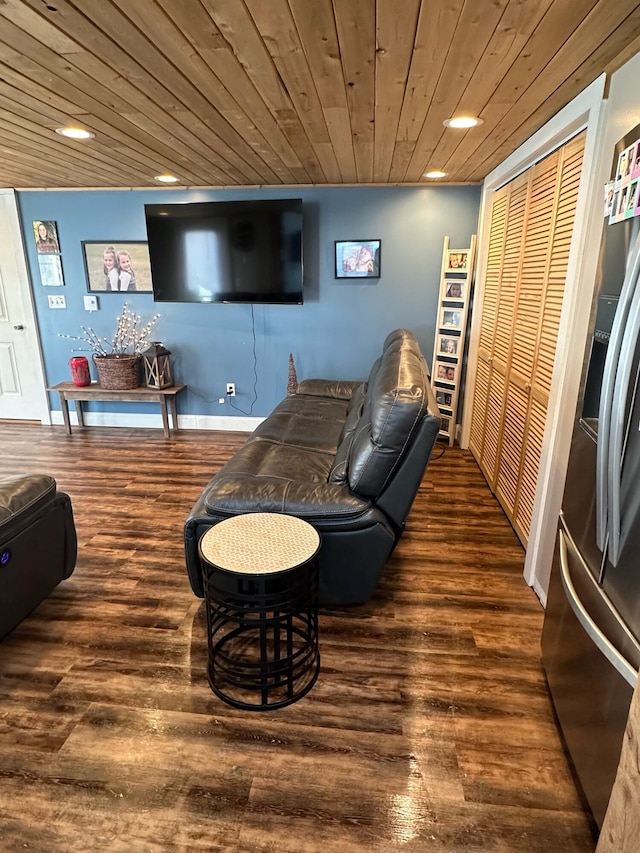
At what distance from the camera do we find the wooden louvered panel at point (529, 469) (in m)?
2.40

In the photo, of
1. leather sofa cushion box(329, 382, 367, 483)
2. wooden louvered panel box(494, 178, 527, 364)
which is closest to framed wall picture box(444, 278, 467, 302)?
wooden louvered panel box(494, 178, 527, 364)

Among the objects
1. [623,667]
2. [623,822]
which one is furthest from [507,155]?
[623,822]

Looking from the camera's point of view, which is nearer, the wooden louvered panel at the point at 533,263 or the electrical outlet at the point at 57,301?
the wooden louvered panel at the point at 533,263

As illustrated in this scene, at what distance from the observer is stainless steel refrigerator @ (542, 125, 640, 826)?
115 cm

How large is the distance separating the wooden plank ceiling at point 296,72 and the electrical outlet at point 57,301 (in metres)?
1.69

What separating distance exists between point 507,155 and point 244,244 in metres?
2.09

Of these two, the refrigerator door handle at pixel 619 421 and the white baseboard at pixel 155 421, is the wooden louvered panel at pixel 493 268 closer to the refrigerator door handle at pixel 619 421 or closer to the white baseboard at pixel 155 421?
the white baseboard at pixel 155 421

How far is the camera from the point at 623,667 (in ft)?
3.68

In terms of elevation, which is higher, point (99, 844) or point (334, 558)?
point (334, 558)

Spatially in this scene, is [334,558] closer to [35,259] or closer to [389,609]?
[389,609]

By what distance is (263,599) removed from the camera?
158 cm

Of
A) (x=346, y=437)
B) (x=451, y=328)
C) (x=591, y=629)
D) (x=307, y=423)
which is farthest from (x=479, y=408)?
(x=591, y=629)

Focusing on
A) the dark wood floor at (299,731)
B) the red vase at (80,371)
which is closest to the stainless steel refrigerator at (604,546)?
the dark wood floor at (299,731)

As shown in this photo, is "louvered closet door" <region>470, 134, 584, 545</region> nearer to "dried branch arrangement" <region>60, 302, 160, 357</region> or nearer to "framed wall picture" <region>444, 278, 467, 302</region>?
"framed wall picture" <region>444, 278, 467, 302</region>
